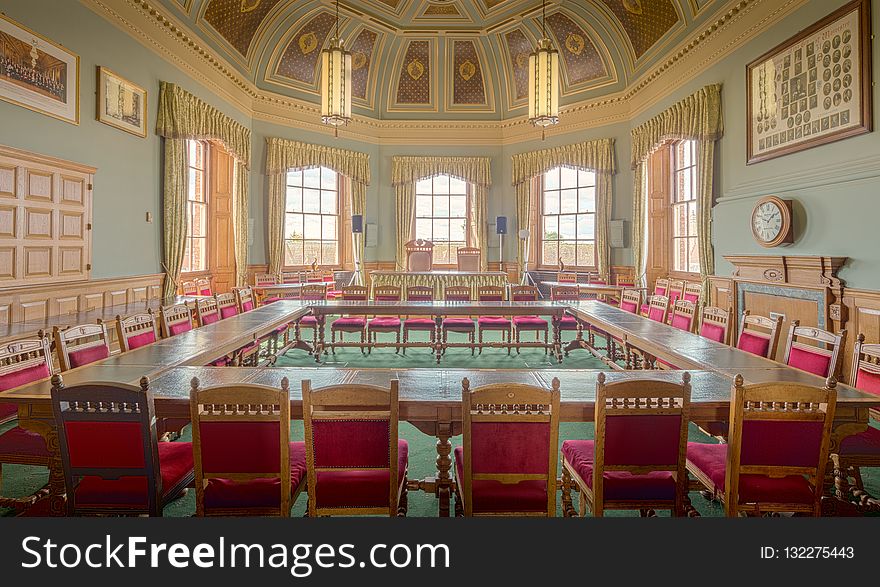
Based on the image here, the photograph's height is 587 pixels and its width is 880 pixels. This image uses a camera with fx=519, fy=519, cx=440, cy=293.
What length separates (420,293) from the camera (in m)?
7.82

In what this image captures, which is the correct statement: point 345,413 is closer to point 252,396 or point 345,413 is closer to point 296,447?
point 252,396

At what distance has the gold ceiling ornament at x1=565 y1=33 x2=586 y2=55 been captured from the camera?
1095 cm

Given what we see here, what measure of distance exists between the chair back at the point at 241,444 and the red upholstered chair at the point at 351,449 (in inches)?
4.5

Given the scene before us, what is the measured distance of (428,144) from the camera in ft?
42.4

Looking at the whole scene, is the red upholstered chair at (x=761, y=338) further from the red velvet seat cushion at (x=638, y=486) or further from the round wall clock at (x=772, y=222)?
the round wall clock at (x=772, y=222)

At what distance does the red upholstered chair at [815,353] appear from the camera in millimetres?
3203

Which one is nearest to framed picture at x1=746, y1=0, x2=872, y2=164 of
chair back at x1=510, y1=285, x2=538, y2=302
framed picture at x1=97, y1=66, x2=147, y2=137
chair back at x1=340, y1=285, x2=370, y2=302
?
chair back at x1=510, y1=285, x2=538, y2=302

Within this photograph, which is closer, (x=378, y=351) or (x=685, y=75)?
(x=378, y=351)

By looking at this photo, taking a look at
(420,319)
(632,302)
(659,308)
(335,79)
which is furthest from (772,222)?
(335,79)

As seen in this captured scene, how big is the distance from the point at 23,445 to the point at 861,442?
4521mm

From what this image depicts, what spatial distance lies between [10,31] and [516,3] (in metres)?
8.67

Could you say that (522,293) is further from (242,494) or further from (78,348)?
(242,494)

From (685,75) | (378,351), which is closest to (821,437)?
(378,351)

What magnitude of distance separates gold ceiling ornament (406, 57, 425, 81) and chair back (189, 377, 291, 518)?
38.4 ft
